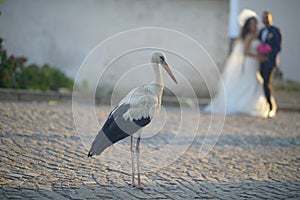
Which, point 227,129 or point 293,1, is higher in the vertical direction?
point 293,1

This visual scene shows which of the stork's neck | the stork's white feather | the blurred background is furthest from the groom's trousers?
the stork's white feather

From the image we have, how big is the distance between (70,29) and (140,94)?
8.68 meters

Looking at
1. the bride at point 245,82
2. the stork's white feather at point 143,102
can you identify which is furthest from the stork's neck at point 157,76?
the bride at point 245,82

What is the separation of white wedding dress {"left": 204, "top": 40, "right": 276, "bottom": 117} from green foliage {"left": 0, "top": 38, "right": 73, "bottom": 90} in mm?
4155

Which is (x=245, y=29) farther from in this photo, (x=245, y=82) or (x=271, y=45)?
(x=245, y=82)

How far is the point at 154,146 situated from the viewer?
706cm

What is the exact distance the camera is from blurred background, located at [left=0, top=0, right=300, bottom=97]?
506 inches

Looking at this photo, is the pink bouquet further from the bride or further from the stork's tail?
the stork's tail

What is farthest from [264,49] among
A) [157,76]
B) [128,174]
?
[128,174]

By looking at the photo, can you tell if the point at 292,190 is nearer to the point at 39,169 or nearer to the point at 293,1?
the point at 39,169

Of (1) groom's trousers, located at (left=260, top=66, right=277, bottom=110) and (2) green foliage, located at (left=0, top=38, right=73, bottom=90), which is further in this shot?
(2) green foliage, located at (left=0, top=38, right=73, bottom=90)

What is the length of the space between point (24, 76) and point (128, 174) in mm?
6781

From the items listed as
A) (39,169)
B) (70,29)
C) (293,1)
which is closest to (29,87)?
(70,29)

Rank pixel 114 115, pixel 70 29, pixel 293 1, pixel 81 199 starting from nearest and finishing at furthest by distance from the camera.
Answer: pixel 81 199 < pixel 114 115 < pixel 70 29 < pixel 293 1
